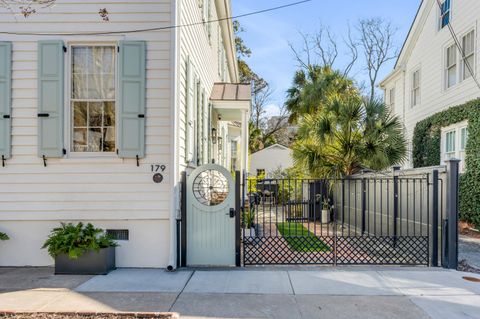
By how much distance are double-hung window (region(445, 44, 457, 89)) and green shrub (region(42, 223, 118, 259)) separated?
1129cm

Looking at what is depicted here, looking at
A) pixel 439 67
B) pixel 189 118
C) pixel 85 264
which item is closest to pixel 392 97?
pixel 439 67

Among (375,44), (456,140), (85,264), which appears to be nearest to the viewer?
(85,264)

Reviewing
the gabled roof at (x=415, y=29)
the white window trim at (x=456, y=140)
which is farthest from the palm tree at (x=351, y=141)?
the gabled roof at (x=415, y=29)

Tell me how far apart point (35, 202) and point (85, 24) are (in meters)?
2.96

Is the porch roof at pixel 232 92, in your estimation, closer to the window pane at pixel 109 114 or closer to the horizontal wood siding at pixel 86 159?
the horizontal wood siding at pixel 86 159

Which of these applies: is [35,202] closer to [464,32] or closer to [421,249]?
[421,249]

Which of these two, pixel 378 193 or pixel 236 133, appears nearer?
pixel 378 193

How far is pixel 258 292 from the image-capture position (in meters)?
5.15

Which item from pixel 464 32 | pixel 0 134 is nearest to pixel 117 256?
pixel 0 134

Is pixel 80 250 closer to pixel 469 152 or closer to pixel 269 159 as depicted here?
pixel 469 152

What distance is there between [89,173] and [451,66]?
11322 mm

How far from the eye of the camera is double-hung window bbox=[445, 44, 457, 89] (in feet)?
40.4

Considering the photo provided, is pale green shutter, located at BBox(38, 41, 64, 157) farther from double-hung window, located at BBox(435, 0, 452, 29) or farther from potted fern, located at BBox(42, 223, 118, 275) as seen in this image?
double-hung window, located at BBox(435, 0, 452, 29)

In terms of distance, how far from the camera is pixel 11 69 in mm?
6422
